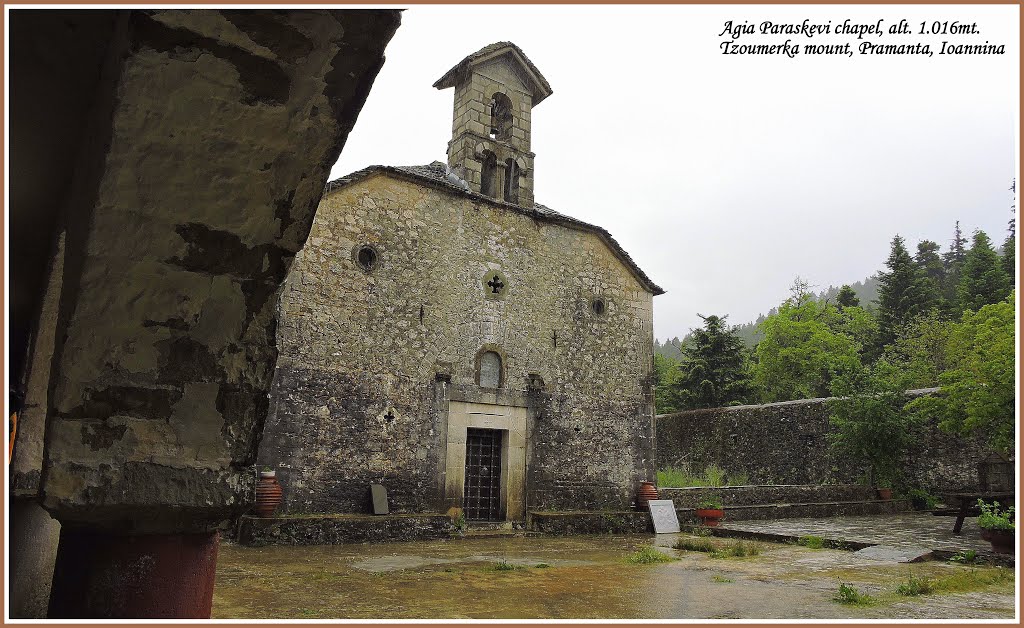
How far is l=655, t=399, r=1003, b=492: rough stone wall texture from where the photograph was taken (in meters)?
16.2

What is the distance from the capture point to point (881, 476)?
16.1 m

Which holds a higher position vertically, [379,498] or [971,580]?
[971,580]

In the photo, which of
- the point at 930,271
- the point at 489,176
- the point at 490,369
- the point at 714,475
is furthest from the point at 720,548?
the point at 930,271

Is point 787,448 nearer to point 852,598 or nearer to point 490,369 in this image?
point 490,369

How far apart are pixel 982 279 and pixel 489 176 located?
90.1ft

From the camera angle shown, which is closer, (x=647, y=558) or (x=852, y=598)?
(x=852, y=598)

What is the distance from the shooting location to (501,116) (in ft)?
47.4

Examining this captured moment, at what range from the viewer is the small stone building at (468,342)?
1075 cm

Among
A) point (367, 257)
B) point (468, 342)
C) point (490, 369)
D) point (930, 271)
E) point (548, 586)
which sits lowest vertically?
point (548, 586)

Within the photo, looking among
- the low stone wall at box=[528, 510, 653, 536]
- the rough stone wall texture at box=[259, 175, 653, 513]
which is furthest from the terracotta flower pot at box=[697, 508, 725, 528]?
the rough stone wall texture at box=[259, 175, 653, 513]

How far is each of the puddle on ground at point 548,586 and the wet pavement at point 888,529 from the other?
1.17m

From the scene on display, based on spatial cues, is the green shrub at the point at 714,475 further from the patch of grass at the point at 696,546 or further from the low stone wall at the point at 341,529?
the low stone wall at the point at 341,529

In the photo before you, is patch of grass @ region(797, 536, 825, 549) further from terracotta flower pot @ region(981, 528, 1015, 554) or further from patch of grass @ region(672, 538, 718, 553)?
terracotta flower pot @ region(981, 528, 1015, 554)

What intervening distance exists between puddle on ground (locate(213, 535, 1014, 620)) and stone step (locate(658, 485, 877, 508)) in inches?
219
